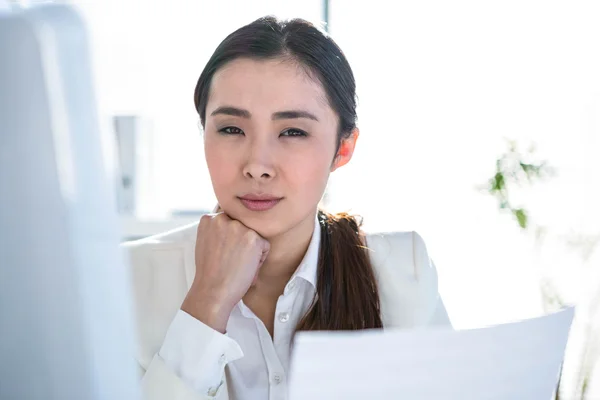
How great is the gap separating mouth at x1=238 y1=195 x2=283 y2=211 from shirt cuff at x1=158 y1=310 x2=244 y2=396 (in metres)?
0.34

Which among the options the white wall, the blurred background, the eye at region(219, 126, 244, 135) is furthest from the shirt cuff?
the white wall

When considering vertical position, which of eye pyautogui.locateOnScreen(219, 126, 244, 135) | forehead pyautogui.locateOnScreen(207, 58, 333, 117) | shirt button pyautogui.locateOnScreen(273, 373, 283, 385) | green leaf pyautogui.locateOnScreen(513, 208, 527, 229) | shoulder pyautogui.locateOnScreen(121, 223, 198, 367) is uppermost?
forehead pyautogui.locateOnScreen(207, 58, 333, 117)

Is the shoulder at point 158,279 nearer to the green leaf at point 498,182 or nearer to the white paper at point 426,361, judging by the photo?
the white paper at point 426,361

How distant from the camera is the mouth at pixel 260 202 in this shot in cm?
149

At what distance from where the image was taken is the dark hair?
5.05 ft

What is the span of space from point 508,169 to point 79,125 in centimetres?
A: 276

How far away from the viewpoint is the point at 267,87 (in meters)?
1.48

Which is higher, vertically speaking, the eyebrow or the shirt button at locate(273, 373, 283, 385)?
the eyebrow

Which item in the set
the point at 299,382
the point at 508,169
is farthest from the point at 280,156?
the point at 508,169

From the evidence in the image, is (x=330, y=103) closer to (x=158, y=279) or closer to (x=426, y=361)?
(x=158, y=279)

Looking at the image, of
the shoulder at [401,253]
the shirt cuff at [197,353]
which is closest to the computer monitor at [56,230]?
the shirt cuff at [197,353]

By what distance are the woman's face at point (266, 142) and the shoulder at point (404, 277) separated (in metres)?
0.31

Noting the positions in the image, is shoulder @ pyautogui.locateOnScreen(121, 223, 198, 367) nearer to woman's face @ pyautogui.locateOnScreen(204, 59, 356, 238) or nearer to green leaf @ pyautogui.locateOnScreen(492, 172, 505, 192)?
woman's face @ pyautogui.locateOnScreen(204, 59, 356, 238)

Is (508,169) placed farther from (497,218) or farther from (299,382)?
(299,382)
